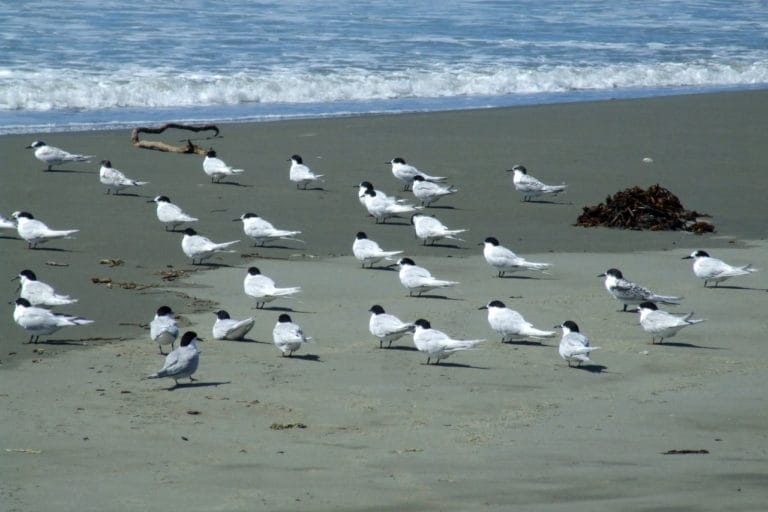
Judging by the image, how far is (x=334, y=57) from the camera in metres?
26.0

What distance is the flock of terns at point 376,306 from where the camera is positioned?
823cm

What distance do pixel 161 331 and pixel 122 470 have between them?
8.13 ft

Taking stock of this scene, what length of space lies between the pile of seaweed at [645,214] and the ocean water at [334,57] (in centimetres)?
827

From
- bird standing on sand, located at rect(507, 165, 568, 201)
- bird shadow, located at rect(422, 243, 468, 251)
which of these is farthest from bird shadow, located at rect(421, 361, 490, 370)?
bird standing on sand, located at rect(507, 165, 568, 201)

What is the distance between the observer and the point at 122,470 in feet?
19.2

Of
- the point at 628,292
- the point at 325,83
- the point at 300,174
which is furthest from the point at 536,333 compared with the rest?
the point at 325,83

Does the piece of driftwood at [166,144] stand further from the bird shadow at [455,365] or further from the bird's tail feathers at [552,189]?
the bird shadow at [455,365]

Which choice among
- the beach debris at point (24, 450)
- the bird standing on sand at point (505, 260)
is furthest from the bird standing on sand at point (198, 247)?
the beach debris at point (24, 450)

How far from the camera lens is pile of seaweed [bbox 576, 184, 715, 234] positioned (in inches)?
508

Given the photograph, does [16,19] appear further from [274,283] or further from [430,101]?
[274,283]

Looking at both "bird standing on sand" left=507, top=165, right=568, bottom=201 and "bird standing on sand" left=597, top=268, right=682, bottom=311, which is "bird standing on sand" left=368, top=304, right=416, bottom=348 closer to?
"bird standing on sand" left=597, top=268, right=682, bottom=311

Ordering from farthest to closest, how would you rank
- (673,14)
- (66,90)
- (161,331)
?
1. (673,14)
2. (66,90)
3. (161,331)

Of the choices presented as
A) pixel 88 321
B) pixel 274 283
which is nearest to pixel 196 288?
pixel 274 283

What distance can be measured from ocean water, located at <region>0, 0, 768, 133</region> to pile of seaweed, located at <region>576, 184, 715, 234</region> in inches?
326
